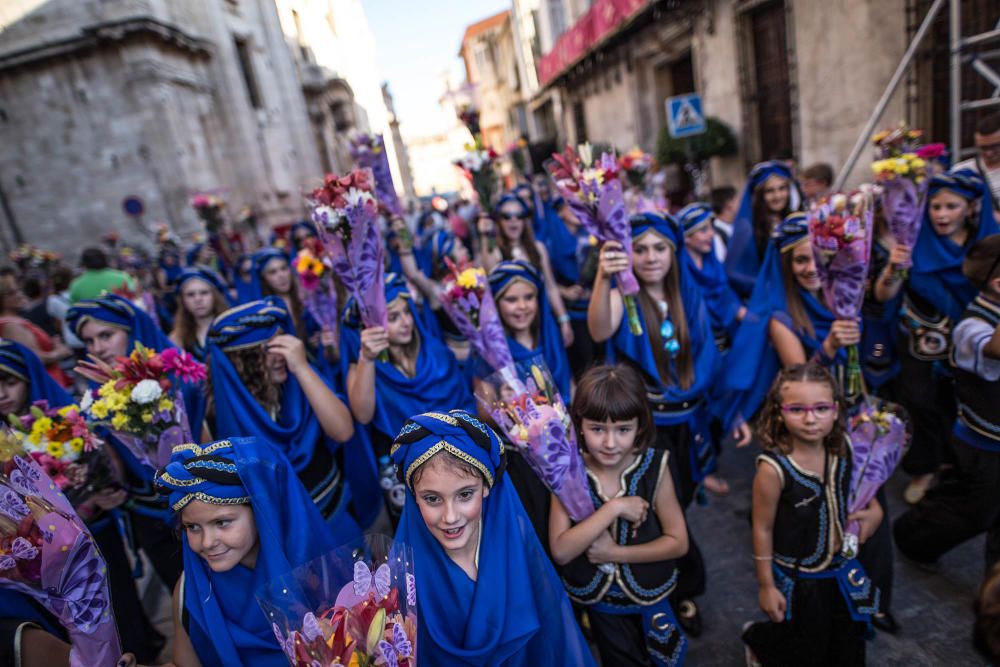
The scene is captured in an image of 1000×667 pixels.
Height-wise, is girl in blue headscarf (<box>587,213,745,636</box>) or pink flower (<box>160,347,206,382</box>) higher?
pink flower (<box>160,347,206,382</box>)

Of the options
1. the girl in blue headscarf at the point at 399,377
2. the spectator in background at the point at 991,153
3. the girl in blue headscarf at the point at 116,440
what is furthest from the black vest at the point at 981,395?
the girl in blue headscarf at the point at 116,440

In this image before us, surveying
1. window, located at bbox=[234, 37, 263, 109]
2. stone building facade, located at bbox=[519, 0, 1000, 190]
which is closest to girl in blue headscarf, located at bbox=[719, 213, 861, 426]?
stone building facade, located at bbox=[519, 0, 1000, 190]

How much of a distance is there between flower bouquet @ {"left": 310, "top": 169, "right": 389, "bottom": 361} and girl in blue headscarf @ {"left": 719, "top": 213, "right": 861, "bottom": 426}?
2265 millimetres

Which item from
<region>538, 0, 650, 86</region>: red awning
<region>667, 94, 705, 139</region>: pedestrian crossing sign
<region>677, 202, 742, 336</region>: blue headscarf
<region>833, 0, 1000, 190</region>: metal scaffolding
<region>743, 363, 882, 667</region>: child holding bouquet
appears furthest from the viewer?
<region>538, 0, 650, 86</region>: red awning

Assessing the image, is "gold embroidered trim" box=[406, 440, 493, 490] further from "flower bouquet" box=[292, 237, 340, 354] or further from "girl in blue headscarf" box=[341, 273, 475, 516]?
"flower bouquet" box=[292, 237, 340, 354]

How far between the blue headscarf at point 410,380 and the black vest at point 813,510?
1806 mm

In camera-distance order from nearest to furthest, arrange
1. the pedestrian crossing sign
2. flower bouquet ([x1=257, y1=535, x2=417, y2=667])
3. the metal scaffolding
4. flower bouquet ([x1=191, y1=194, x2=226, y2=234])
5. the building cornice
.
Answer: flower bouquet ([x1=257, y1=535, x2=417, y2=667]), the metal scaffolding, flower bouquet ([x1=191, y1=194, x2=226, y2=234]), the pedestrian crossing sign, the building cornice

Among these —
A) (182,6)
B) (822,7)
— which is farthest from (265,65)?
(822,7)

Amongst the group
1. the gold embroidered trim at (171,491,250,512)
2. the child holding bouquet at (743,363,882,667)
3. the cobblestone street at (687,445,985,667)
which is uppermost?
the gold embroidered trim at (171,491,250,512)

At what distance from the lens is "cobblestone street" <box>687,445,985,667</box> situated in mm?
2510

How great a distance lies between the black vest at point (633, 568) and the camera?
2.19m

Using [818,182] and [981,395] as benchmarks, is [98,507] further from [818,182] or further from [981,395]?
[818,182]

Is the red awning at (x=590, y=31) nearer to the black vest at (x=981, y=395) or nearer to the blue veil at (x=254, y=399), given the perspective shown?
the black vest at (x=981, y=395)

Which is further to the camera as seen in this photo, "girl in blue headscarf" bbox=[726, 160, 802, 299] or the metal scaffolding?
the metal scaffolding
